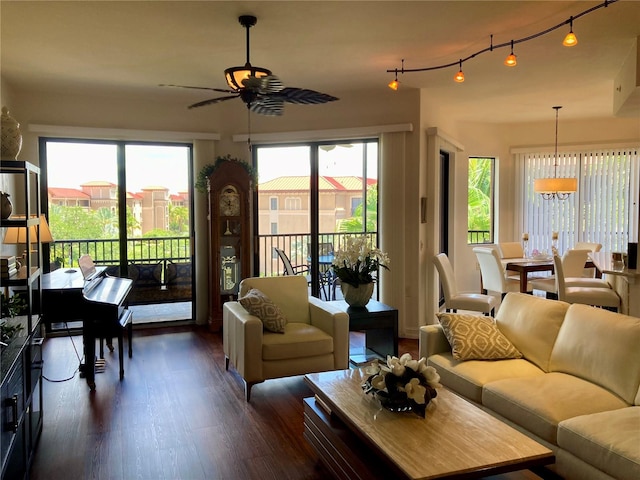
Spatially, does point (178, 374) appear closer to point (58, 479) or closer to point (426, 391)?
point (58, 479)

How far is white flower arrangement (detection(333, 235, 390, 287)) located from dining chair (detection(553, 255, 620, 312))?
252cm

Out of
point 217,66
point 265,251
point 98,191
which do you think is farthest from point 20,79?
point 265,251

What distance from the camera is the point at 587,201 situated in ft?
25.1

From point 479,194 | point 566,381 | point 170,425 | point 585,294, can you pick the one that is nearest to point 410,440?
point 566,381

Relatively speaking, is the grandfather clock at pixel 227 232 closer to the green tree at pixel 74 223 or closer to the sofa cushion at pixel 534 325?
the green tree at pixel 74 223

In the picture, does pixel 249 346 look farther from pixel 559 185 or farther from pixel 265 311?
pixel 559 185

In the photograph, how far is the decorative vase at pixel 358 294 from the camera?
175 inches

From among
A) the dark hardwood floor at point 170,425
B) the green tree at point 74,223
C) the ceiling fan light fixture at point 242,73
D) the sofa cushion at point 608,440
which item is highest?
the ceiling fan light fixture at point 242,73

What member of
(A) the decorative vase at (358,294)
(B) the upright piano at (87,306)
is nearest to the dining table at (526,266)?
(A) the decorative vase at (358,294)

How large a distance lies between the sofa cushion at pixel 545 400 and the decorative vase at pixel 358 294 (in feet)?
5.48

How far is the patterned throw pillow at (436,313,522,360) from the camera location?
3283 millimetres

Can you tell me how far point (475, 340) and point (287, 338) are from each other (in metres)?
1.38

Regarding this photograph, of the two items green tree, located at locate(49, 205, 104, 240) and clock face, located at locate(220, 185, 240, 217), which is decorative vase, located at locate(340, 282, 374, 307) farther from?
green tree, located at locate(49, 205, 104, 240)

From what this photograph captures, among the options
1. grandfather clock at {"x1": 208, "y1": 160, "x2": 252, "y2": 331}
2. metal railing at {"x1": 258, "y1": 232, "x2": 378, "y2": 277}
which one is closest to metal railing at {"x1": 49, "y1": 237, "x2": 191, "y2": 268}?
grandfather clock at {"x1": 208, "y1": 160, "x2": 252, "y2": 331}
